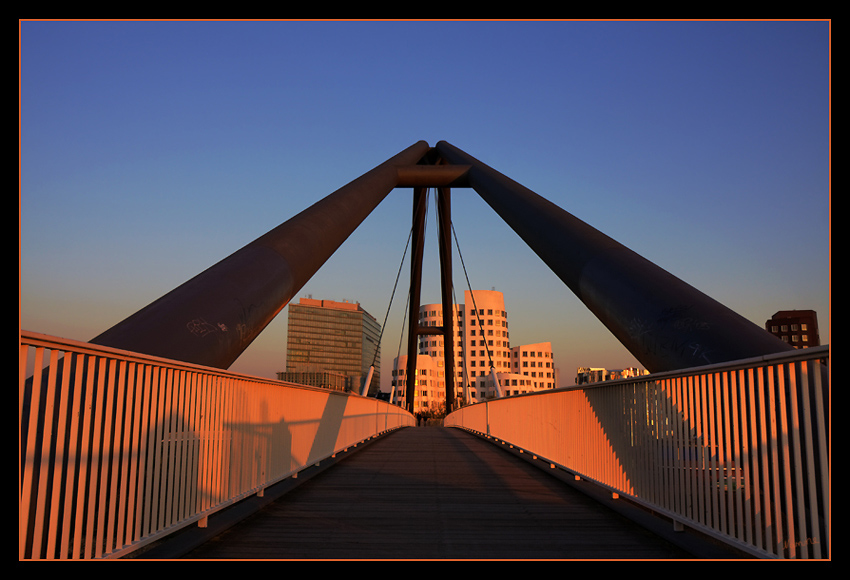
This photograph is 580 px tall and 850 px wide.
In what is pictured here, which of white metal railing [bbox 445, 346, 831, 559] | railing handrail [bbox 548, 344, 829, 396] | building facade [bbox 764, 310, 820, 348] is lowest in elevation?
white metal railing [bbox 445, 346, 831, 559]

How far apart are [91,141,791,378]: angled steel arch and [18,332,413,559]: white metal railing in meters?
2.08

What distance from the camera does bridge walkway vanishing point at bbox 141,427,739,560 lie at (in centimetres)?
415

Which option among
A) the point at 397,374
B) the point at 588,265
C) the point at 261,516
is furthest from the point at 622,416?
the point at 397,374

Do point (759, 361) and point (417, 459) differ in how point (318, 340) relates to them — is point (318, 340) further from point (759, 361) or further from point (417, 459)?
point (759, 361)

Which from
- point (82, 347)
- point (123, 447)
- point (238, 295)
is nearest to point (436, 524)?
point (123, 447)

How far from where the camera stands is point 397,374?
311 feet

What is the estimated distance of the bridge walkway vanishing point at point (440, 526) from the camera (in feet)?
13.6

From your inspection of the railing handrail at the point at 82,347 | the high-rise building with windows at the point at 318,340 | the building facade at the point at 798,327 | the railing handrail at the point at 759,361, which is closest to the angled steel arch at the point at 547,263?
the railing handrail at the point at 759,361

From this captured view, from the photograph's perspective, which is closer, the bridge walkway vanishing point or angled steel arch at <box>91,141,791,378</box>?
the bridge walkway vanishing point

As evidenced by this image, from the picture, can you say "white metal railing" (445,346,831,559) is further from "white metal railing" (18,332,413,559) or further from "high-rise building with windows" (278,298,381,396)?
"high-rise building with windows" (278,298,381,396)

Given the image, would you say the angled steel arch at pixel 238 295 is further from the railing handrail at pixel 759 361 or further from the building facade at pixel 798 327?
the building facade at pixel 798 327

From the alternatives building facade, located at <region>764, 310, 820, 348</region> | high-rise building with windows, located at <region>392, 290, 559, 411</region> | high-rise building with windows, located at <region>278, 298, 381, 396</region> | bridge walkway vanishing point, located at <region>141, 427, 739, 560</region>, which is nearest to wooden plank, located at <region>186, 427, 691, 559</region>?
bridge walkway vanishing point, located at <region>141, 427, 739, 560</region>

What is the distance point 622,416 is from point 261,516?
332 centimetres
